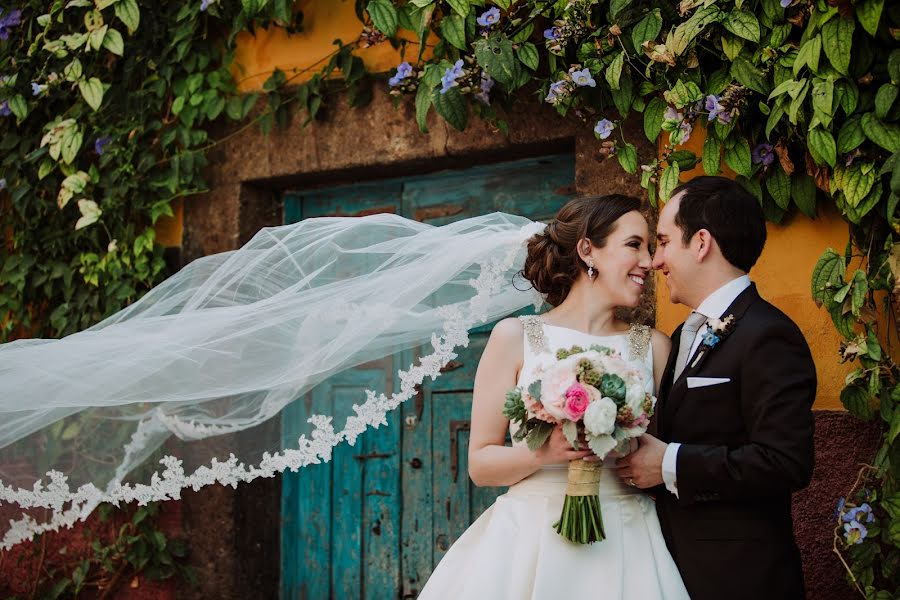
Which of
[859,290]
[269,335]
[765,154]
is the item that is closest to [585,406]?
[859,290]

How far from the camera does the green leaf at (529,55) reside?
11.7 feet

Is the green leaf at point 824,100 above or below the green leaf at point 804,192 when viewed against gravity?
above

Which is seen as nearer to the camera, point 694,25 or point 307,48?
point 694,25

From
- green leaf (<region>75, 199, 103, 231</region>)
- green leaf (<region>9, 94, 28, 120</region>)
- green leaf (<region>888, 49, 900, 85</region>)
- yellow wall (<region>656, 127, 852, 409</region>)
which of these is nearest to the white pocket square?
yellow wall (<region>656, 127, 852, 409</region>)

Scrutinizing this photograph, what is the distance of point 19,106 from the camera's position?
15.7ft

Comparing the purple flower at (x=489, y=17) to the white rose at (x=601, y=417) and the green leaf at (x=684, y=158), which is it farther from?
the white rose at (x=601, y=417)

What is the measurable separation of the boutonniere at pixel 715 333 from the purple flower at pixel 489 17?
152cm

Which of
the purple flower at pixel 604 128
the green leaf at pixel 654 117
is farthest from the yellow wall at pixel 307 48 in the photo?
the green leaf at pixel 654 117

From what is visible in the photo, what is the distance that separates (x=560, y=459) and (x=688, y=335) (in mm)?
516

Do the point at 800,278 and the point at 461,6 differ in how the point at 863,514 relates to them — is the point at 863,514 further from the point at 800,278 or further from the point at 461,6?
the point at 461,6

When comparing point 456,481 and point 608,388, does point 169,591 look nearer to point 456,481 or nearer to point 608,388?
point 456,481

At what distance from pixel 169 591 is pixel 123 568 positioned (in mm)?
244

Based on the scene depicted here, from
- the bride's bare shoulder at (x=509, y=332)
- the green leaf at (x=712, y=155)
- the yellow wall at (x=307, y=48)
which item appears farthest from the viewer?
the yellow wall at (x=307, y=48)

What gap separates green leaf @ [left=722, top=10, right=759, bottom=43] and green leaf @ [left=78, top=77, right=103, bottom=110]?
280 centimetres
